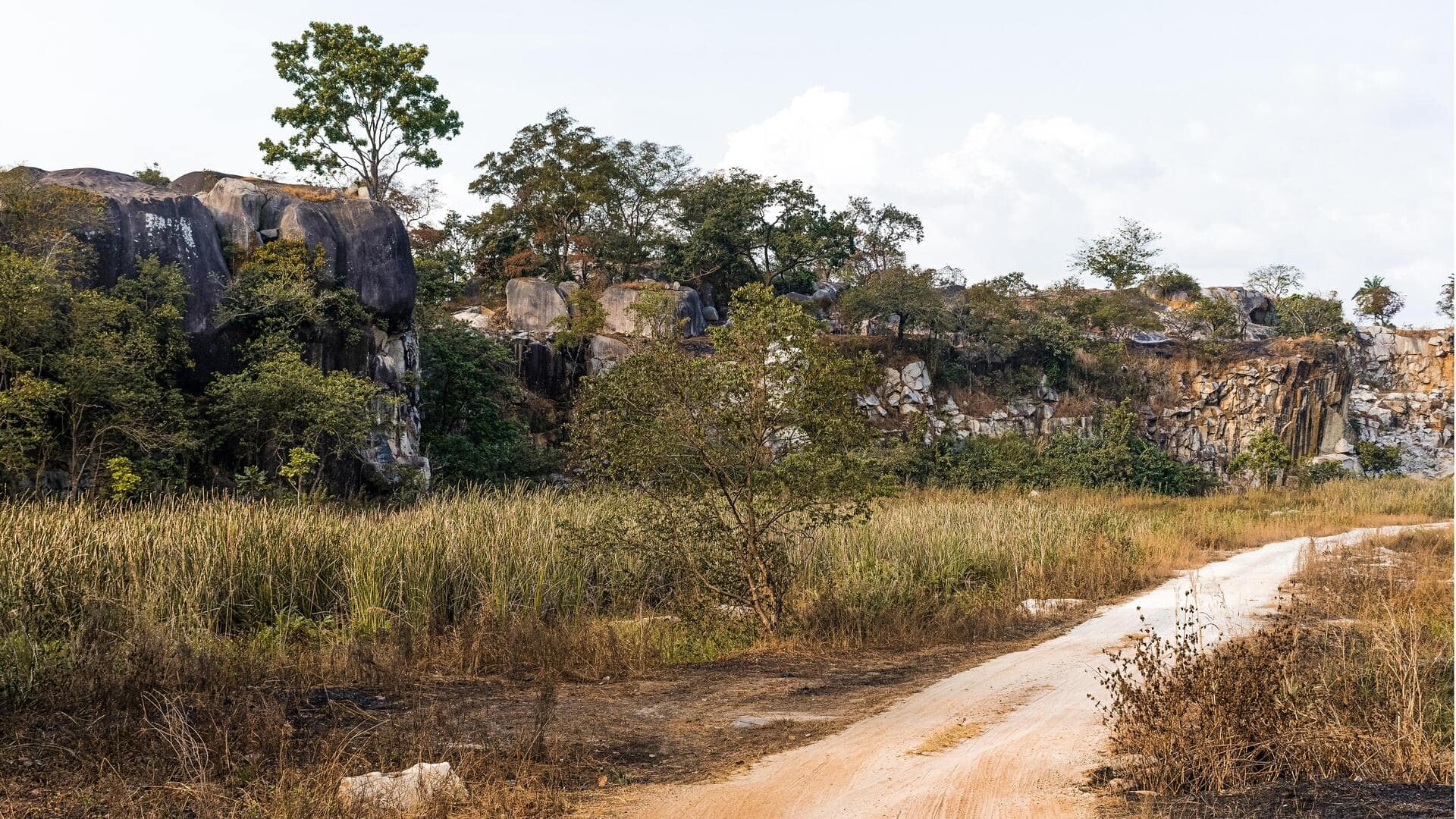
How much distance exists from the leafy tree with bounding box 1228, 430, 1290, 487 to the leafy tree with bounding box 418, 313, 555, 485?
27649mm

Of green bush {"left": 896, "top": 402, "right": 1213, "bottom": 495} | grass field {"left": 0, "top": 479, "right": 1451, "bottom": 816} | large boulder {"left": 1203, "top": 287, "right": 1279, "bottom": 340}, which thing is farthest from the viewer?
large boulder {"left": 1203, "top": 287, "right": 1279, "bottom": 340}

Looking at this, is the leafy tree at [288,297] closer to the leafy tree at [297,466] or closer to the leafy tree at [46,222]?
the leafy tree at [46,222]

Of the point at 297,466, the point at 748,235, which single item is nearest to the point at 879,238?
the point at 748,235

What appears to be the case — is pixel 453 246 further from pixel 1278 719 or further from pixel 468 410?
pixel 1278 719

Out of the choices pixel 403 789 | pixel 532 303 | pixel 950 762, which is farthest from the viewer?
pixel 532 303

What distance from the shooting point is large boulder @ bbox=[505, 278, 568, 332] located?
3653 cm

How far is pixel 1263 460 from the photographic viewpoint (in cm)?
3900

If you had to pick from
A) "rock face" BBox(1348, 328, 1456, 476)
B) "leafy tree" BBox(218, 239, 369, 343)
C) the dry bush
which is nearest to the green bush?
"leafy tree" BBox(218, 239, 369, 343)

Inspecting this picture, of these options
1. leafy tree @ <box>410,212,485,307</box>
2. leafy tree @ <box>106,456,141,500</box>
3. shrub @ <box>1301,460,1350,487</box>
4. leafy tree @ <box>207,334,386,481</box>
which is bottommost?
shrub @ <box>1301,460,1350,487</box>

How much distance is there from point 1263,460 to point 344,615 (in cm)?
3797

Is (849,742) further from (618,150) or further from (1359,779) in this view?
(618,150)

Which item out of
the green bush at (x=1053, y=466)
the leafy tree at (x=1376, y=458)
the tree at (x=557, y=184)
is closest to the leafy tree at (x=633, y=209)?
the tree at (x=557, y=184)

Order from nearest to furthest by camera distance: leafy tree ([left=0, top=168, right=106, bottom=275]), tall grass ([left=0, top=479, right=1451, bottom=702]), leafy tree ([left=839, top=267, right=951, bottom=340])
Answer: tall grass ([left=0, top=479, right=1451, bottom=702]), leafy tree ([left=0, top=168, right=106, bottom=275]), leafy tree ([left=839, top=267, right=951, bottom=340])

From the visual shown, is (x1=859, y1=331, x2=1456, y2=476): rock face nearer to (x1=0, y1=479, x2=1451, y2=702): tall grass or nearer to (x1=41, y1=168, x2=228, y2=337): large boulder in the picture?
(x1=41, y1=168, x2=228, y2=337): large boulder
